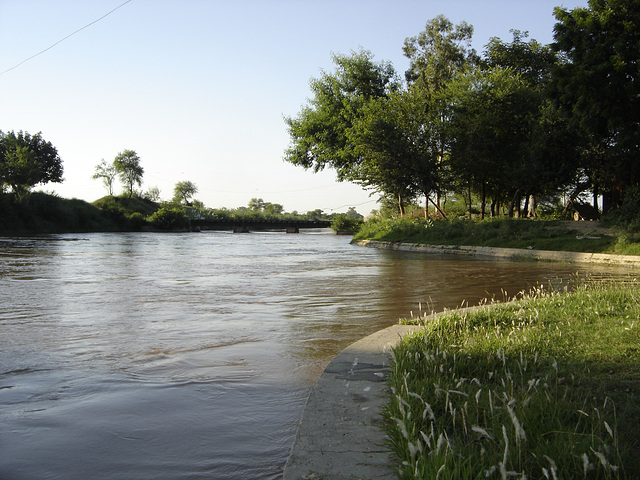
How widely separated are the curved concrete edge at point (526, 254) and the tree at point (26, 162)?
52.2 m

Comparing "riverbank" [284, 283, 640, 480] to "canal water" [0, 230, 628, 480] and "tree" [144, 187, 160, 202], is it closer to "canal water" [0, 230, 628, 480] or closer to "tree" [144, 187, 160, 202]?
"canal water" [0, 230, 628, 480]

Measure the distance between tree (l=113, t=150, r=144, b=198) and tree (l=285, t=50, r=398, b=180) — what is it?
249 feet

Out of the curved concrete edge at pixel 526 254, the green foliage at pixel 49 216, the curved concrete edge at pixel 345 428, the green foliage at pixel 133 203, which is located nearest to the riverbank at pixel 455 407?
the curved concrete edge at pixel 345 428

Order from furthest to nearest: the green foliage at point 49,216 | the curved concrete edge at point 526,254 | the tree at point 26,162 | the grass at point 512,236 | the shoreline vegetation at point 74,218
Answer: the tree at point 26,162 < the shoreline vegetation at point 74,218 < the green foliage at point 49,216 < the grass at point 512,236 < the curved concrete edge at point 526,254

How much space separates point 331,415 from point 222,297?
25.9ft

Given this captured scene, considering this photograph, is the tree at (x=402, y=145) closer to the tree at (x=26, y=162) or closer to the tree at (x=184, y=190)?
the tree at (x=26, y=162)

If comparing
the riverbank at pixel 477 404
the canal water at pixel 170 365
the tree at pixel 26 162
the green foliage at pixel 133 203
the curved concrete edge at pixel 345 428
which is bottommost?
the canal water at pixel 170 365

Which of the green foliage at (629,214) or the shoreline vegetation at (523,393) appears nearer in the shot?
the shoreline vegetation at (523,393)

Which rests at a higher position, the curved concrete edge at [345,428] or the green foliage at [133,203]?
the green foliage at [133,203]

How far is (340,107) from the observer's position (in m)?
49.9

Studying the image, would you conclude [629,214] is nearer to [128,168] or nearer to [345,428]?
[345,428]

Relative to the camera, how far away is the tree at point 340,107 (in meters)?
48.1

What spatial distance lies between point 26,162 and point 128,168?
4688 centimetres

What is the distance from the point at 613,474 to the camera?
96.7 inches
